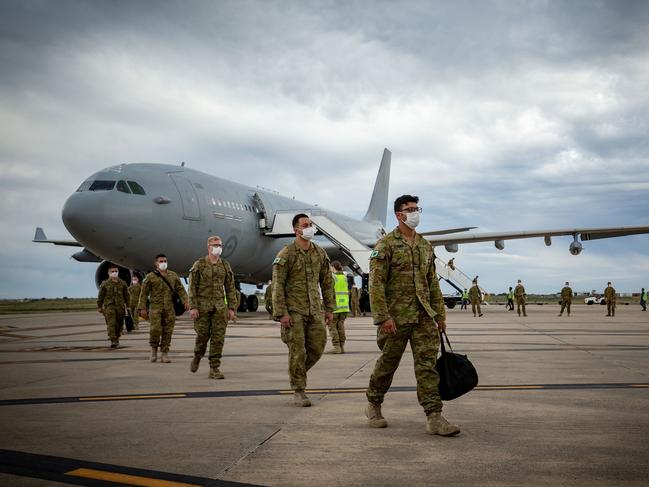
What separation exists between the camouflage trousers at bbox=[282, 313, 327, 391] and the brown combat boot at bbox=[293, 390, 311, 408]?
0.40 feet

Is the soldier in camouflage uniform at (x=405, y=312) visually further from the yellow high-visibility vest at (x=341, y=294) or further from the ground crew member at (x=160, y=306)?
the yellow high-visibility vest at (x=341, y=294)

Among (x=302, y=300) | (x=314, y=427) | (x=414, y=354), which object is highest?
(x=302, y=300)

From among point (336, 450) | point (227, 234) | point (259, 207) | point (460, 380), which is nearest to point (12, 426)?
point (336, 450)

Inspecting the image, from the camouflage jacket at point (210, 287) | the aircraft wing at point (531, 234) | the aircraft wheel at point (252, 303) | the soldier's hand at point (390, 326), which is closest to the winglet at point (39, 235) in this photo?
the aircraft wheel at point (252, 303)

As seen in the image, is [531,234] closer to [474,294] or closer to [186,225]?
[474,294]

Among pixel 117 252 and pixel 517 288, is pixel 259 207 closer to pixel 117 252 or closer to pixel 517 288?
pixel 117 252

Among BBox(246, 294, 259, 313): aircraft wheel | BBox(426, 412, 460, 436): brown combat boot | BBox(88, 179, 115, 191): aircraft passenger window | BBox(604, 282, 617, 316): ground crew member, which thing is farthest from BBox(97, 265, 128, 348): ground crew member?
BBox(604, 282, 617, 316): ground crew member

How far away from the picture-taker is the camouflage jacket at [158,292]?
10438 millimetres

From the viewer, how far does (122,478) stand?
11.6 feet

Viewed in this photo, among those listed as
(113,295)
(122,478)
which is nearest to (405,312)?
(122,478)

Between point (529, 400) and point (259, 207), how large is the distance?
21.3m

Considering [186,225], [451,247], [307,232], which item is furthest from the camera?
[451,247]

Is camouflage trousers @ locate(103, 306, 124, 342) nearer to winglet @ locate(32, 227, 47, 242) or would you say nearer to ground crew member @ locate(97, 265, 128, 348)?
ground crew member @ locate(97, 265, 128, 348)

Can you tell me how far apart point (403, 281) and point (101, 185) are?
1546cm
